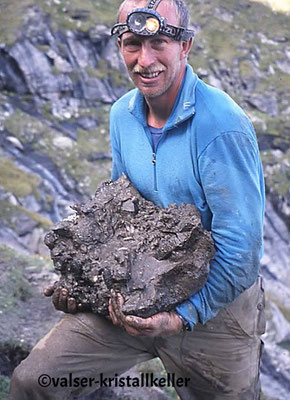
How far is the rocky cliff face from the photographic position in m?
29.4

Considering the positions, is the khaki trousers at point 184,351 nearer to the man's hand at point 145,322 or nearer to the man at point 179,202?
the man at point 179,202

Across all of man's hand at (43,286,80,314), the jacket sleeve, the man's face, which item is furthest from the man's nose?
man's hand at (43,286,80,314)

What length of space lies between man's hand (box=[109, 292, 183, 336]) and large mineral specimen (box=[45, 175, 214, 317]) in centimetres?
6

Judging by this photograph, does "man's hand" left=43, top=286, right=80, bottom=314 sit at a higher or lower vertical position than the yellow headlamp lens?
lower

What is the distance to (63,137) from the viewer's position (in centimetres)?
3994

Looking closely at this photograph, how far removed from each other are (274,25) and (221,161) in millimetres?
65384

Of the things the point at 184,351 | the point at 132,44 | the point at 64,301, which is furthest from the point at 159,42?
the point at 184,351

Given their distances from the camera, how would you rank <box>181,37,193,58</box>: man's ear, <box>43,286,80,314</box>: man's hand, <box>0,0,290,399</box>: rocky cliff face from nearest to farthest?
<box>181,37,193,58</box>: man's ear → <box>43,286,80,314</box>: man's hand → <box>0,0,290,399</box>: rocky cliff face

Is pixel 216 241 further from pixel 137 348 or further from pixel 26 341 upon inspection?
pixel 26 341

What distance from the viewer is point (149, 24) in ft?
14.5

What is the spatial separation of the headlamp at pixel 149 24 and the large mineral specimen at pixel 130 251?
4.99ft

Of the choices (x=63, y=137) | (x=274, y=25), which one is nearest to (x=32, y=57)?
(x=63, y=137)

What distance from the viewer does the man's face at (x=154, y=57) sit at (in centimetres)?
456

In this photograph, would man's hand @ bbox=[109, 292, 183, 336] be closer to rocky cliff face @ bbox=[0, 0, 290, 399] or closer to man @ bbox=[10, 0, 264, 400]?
man @ bbox=[10, 0, 264, 400]
